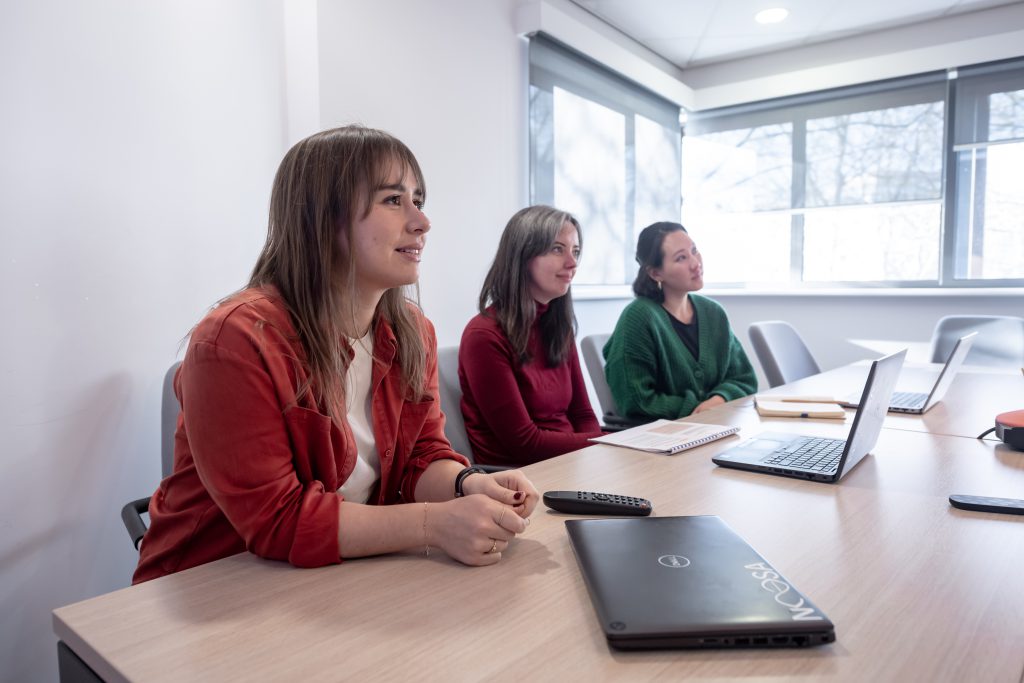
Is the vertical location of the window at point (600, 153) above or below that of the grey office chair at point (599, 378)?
above

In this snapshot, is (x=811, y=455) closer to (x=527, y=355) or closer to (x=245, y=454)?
(x=527, y=355)

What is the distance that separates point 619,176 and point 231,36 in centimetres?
266

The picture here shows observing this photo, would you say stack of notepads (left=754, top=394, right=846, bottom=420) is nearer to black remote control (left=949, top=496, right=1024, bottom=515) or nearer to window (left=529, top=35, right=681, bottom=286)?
black remote control (left=949, top=496, right=1024, bottom=515)

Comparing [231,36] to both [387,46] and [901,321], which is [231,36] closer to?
[387,46]

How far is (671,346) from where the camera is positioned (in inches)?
95.4

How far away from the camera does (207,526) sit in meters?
1.01

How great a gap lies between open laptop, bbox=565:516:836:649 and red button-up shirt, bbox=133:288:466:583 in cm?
35

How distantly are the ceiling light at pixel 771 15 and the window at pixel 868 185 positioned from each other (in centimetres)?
74

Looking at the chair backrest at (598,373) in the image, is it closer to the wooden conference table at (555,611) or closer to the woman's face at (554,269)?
the woman's face at (554,269)

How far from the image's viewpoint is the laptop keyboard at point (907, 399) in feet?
6.11

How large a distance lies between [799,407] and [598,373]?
30.9 inches

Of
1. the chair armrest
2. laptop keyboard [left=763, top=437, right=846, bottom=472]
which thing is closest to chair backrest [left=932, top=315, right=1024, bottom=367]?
laptop keyboard [left=763, top=437, right=846, bottom=472]

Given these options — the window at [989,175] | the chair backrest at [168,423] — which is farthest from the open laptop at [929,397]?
the window at [989,175]

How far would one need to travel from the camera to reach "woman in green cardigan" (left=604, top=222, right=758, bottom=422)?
7.55 feet
